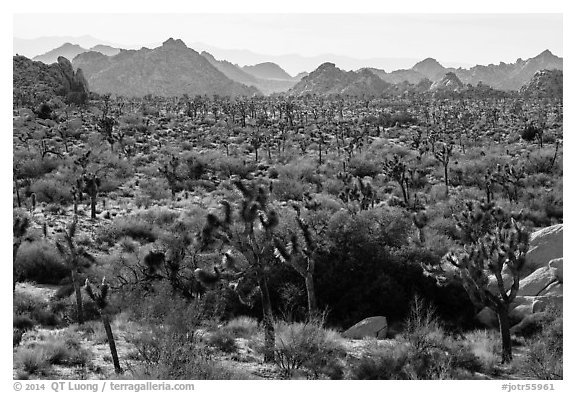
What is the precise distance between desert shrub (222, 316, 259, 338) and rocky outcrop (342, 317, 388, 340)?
256cm

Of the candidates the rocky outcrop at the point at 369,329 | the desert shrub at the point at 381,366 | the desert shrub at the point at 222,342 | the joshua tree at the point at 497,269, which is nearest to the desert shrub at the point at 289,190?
the rocky outcrop at the point at 369,329

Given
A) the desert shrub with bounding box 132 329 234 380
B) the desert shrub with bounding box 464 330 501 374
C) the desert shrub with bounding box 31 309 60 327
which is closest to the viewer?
the desert shrub with bounding box 132 329 234 380

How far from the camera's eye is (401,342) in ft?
47.3

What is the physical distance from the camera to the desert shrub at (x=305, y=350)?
13.3m

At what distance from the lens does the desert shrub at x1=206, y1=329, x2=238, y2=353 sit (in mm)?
14930

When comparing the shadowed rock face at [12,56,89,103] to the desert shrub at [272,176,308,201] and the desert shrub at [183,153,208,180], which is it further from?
the desert shrub at [272,176,308,201]

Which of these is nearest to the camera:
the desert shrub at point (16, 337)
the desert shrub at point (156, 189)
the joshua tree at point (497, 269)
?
the joshua tree at point (497, 269)

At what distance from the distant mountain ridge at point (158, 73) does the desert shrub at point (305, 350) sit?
495 feet

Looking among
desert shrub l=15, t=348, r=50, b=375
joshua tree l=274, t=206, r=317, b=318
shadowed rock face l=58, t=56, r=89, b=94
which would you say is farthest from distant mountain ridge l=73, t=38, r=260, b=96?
desert shrub l=15, t=348, r=50, b=375

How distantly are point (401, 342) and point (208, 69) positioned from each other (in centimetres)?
18333

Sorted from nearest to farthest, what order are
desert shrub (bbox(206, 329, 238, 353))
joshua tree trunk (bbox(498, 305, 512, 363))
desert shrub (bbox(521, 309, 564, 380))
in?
desert shrub (bbox(521, 309, 564, 380)), joshua tree trunk (bbox(498, 305, 512, 363)), desert shrub (bbox(206, 329, 238, 353))

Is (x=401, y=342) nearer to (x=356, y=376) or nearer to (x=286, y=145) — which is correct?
(x=356, y=376)

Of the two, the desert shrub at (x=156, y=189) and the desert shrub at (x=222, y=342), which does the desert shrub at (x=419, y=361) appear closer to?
the desert shrub at (x=222, y=342)
